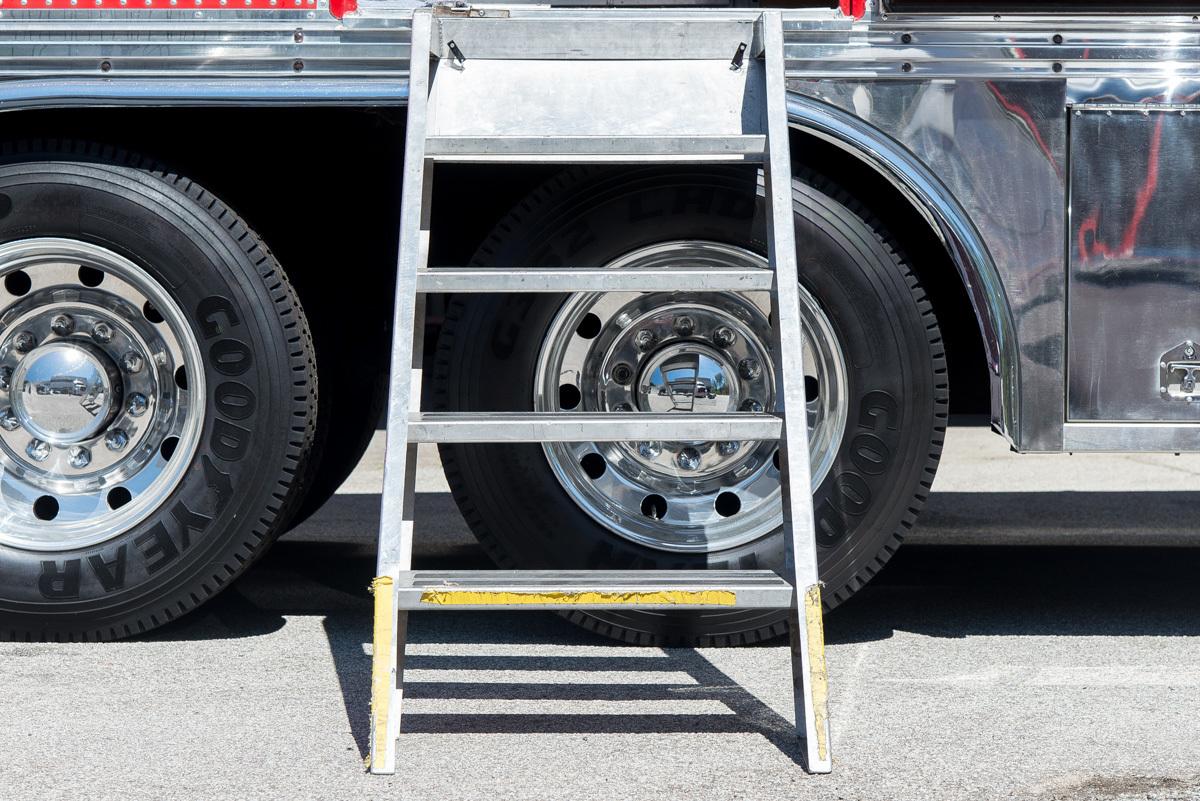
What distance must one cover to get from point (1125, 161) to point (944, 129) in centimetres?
38

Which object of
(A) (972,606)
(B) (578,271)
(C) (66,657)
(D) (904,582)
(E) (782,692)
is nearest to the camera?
(B) (578,271)

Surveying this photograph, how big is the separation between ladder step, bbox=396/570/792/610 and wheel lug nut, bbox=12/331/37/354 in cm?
125

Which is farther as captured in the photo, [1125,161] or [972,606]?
[972,606]

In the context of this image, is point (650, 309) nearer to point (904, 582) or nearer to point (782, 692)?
point (782, 692)

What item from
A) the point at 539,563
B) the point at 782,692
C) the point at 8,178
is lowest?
the point at 782,692

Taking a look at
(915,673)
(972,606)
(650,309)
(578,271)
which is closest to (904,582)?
(972,606)

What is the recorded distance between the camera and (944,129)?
121 inches

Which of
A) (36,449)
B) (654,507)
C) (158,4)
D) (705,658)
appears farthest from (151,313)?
(705,658)

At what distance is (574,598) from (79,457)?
4.55 feet

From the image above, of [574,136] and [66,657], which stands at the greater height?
[574,136]

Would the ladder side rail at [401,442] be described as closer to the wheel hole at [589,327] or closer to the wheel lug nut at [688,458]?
the wheel hole at [589,327]

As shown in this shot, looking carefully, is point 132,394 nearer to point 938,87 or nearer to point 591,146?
point 591,146

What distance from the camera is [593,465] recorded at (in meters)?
3.37

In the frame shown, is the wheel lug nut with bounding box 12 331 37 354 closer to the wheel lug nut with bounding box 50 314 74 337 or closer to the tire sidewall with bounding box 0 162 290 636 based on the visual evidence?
the wheel lug nut with bounding box 50 314 74 337
